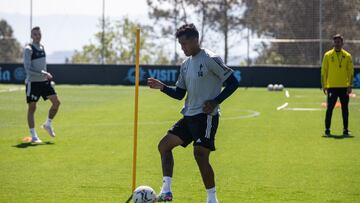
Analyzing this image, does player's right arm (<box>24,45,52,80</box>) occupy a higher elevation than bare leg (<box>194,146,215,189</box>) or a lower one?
higher

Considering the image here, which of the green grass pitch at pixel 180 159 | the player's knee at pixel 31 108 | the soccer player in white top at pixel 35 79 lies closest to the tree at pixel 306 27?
the green grass pitch at pixel 180 159

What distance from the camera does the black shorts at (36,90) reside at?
53.6 ft

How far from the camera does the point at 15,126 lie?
1936cm

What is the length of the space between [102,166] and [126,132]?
5.38 metres

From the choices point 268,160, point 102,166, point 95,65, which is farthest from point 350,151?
point 95,65

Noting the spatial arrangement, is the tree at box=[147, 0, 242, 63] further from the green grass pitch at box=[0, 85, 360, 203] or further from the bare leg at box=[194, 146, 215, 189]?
the bare leg at box=[194, 146, 215, 189]

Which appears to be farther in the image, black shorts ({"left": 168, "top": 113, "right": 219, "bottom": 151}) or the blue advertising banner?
the blue advertising banner

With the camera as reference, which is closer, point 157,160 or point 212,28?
point 157,160

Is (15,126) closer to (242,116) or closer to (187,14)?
(242,116)

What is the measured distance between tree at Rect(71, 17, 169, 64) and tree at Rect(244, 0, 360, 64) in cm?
999

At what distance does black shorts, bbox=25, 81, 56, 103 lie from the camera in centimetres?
1633

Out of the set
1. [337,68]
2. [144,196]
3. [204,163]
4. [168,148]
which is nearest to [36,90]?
[337,68]

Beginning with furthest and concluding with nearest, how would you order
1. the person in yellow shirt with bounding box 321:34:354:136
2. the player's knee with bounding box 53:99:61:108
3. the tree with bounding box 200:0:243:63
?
the tree with bounding box 200:0:243:63 → the person in yellow shirt with bounding box 321:34:354:136 → the player's knee with bounding box 53:99:61:108

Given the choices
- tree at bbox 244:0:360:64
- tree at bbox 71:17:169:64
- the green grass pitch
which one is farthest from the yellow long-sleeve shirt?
tree at bbox 71:17:169:64
